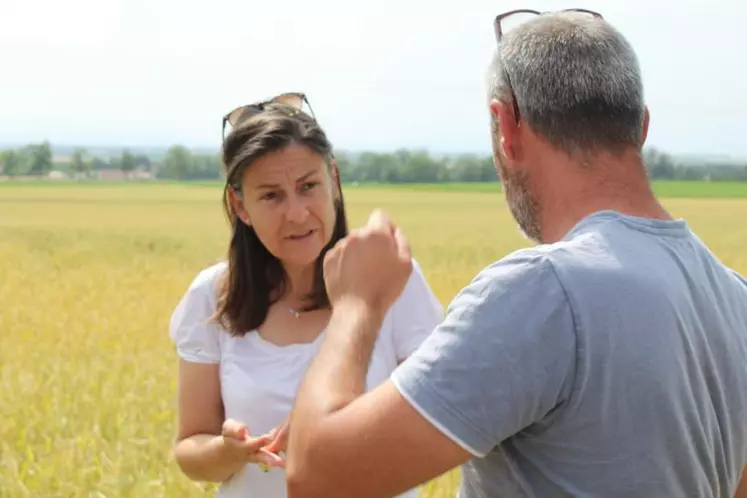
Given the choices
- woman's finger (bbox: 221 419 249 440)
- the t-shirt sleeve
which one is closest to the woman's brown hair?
woman's finger (bbox: 221 419 249 440)

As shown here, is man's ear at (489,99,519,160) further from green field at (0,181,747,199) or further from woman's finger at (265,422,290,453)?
green field at (0,181,747,199)

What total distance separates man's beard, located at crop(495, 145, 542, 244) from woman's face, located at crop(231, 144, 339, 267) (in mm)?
1145

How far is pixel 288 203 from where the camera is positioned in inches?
110

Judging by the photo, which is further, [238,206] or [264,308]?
[238,206]

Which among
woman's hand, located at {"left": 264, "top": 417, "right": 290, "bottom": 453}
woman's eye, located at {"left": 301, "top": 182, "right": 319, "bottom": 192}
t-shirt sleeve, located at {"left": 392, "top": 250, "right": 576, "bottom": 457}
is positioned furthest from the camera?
woman's eye, located at {"left": 301, "top": 182, "right": 319, "bottom": 192}

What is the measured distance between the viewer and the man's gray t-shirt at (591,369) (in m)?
1.42

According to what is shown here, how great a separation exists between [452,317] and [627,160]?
41 centimetres

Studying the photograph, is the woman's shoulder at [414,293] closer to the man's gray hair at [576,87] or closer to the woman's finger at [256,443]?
the woman's finger at [256,443]

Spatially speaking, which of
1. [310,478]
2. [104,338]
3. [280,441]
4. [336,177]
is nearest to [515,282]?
[310,478]

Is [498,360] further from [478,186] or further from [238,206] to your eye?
[478,186]

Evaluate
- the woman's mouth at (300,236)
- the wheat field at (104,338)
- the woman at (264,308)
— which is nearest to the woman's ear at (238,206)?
the woman at (264,308)

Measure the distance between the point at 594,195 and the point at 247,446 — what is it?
1.10 m

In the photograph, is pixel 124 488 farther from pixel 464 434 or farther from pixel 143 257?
pixel 143 257

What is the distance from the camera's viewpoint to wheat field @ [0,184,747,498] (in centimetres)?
535
